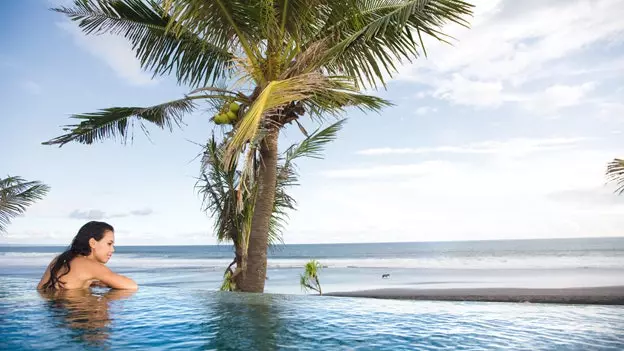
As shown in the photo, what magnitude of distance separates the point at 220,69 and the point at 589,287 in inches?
625

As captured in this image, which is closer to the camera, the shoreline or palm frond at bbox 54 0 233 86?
palm frond at bbox 54 0 233 86

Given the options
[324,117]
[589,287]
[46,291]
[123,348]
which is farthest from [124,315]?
[589,287]

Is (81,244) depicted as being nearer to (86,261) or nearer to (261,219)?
(86,261)

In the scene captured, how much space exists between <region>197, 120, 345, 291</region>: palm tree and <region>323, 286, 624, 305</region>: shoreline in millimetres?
6320

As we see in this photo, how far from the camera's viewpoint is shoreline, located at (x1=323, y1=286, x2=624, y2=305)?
14.6 meters

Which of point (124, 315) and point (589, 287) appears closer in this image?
point (124, 315)

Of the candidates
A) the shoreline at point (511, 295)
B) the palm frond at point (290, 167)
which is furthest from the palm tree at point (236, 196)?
the shoreline at point (511, 295)

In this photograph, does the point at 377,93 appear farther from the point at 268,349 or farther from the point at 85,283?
the point at 268,349

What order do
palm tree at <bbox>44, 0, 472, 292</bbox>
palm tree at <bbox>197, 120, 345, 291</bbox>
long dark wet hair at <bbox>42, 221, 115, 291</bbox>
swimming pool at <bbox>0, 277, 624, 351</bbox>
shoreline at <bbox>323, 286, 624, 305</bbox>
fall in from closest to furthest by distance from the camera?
swimming pool at <bbox>0, 277, 624, 351</bbox>
long dark wet hair at <bbox>42, 221, 115, 291</bbox>
palm tree at <bbox>44, 0, 472, 292</bbox>
palm tree at <bbox>197, 120, 345, 291</bbox>
shoreline at <bbox>323, 286, 624, 305</bbox>

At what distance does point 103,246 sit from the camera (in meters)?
5.29

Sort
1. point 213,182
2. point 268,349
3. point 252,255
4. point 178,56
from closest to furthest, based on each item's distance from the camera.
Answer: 1. point 268,349
2. point 252,255
3. point 178,56
4. point 213,182

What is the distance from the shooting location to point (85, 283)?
552 centimetres

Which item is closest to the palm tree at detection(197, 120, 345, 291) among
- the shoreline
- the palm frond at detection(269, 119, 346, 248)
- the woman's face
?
the palm frond at detection(269, 119, 346, 248)

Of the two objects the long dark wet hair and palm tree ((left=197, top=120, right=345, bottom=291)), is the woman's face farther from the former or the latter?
palm tree ((left=197, top=120, right=345, bottom=291))
